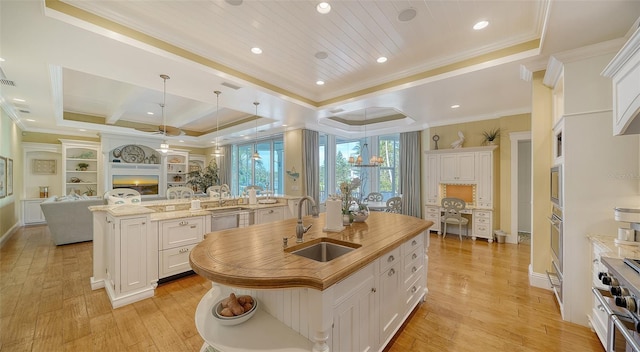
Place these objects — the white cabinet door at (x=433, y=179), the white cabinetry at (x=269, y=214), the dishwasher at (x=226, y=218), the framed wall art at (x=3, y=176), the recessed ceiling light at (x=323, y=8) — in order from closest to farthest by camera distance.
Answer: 1. the recessed ceiling light at (x=323, y=8)
2. the dishwasher at (x=226, y=218)
3. the white cabinetry at (x=269, y=214)
4. the framed wall art at (x=3, y=176)
5. the white cabinet door at (x=433, y=179)

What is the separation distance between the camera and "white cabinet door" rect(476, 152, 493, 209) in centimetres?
506

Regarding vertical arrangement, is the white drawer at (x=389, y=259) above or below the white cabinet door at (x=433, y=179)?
below

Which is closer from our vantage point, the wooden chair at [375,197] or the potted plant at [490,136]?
the potted plant at [490,136]

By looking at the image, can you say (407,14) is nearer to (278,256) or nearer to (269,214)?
(278,256)

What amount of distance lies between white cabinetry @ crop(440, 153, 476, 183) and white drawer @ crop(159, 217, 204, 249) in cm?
529

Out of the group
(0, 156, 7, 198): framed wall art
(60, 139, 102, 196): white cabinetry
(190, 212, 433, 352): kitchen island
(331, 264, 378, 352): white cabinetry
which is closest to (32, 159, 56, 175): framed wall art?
(60, 139, 102, 196): white cabinetry

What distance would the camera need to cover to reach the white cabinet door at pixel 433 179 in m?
5.77

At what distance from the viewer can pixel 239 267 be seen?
4.26ft

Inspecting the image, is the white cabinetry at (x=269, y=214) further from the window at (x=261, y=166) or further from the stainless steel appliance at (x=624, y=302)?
the stainless steel appliance at (x=624, y=302)

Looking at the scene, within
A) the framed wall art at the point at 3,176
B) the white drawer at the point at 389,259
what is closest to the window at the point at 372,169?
the white drawer at the point at 389,259

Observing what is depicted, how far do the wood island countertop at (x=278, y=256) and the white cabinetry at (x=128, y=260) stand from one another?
151 cm

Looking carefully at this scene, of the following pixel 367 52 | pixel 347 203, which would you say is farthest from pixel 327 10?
pixel 347 203

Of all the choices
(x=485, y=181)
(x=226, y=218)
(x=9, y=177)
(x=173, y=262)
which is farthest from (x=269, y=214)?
(x=9, y=177)

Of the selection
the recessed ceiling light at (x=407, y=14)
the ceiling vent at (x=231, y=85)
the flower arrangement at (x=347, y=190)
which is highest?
the recessed ceiling light at (x=407, y=14)
